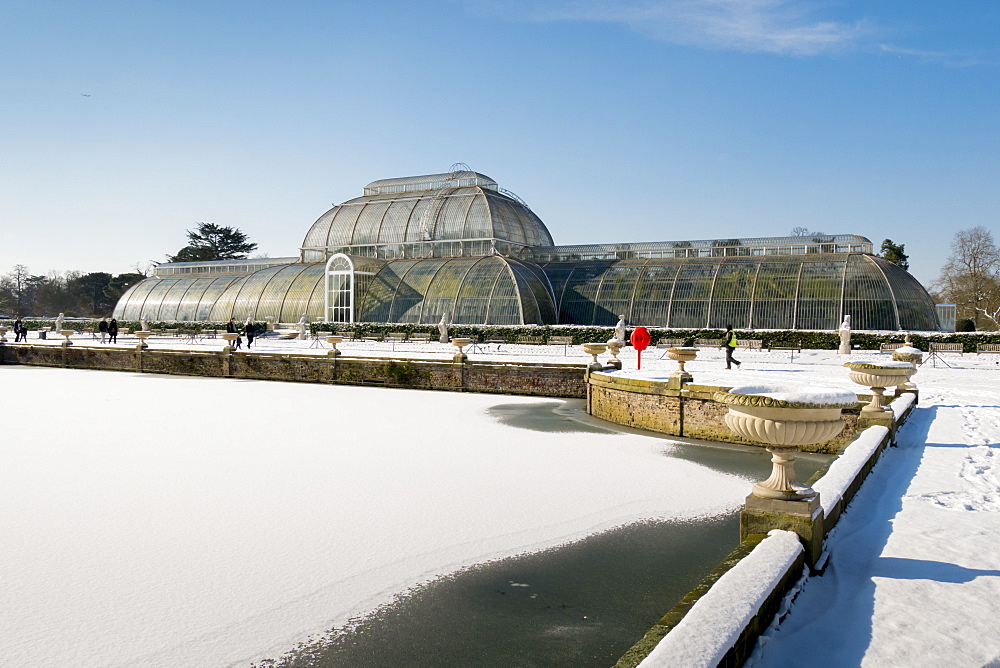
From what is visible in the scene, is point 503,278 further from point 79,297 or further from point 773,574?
point 79,297

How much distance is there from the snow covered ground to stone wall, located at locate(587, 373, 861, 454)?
114 cm

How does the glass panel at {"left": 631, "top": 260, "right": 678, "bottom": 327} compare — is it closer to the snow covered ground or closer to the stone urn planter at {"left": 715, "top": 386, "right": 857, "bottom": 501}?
the snow covered ground

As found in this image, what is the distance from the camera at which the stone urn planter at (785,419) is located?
20.5 ft

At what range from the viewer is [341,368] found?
30562 millimetres

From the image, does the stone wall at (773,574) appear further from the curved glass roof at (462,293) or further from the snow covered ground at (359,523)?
the curved glass roof at (462,293)

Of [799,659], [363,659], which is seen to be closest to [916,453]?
[799,659]

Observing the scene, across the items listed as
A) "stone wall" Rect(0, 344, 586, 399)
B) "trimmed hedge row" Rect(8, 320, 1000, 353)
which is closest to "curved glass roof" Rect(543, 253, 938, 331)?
"trimmed hedge row" Rect(8, 320, 1000, 353)

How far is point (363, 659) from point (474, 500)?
5.07m

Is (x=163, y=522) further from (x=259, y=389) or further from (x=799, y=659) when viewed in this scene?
(x=259, y=389)

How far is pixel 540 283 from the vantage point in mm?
51312

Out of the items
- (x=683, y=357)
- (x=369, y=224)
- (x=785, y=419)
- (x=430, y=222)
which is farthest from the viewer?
(x=369, y=224)

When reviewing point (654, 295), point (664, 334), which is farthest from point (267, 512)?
point (654, 295)

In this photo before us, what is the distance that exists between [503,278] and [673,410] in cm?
3219

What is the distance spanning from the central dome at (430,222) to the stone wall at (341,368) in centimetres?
2492
